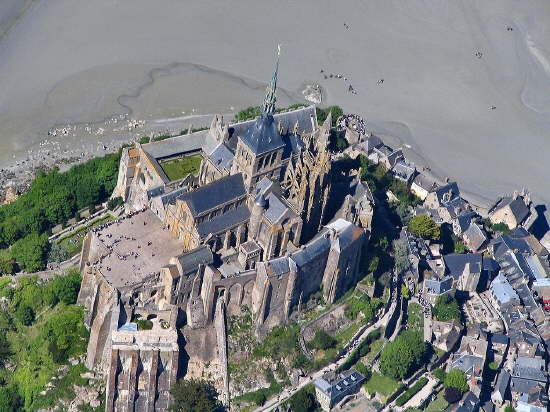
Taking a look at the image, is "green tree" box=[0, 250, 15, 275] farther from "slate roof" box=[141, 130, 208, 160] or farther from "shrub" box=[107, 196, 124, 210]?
"slate roof" box=[141, 130, 208, 160]

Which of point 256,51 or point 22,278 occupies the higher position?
point 256,51

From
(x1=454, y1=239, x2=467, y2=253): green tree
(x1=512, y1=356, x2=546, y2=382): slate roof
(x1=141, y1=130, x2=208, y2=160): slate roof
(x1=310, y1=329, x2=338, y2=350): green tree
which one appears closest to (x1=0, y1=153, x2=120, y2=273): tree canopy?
(x1=141, y1=130, x2=208, y2=160): slate roof

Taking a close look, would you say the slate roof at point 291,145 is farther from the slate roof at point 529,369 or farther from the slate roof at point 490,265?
the slate roof at point 529,369

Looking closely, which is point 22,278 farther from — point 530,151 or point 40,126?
point 530,151

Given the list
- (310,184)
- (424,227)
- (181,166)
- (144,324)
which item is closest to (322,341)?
(310,184)

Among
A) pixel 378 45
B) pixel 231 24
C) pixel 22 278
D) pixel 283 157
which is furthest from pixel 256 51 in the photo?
pixel 22 278

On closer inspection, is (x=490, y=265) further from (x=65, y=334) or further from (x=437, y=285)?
(x=65, y=334)
